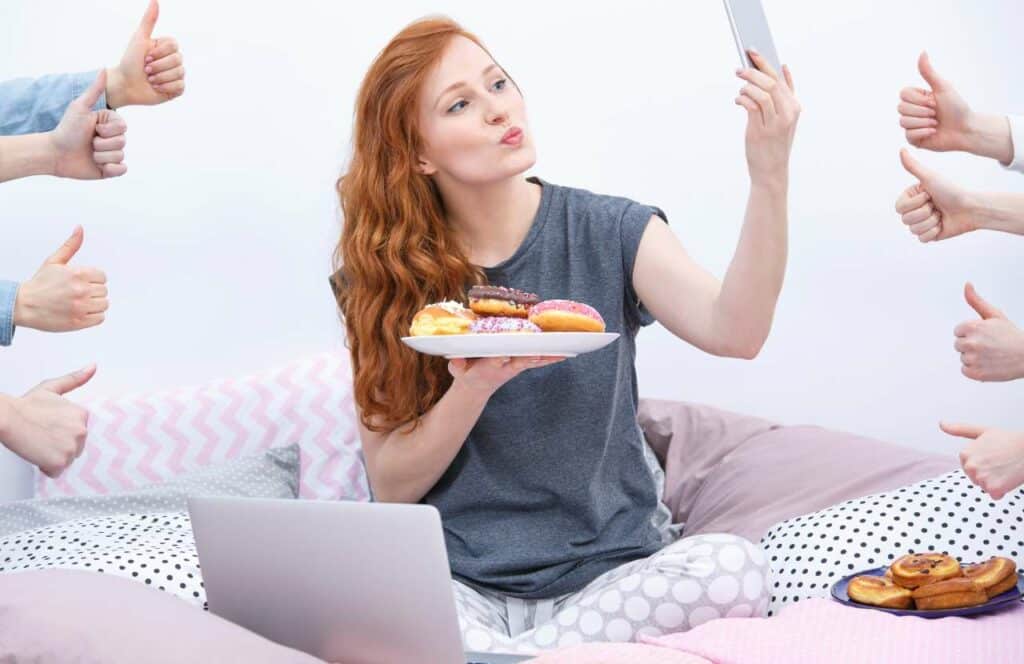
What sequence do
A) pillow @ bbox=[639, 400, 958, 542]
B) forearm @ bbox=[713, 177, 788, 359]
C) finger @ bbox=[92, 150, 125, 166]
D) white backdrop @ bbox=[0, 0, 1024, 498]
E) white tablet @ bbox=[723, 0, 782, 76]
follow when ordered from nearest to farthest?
white tablet @ bbox=[723, 0, 782, 76], forearm @ bbox=[713, 177, 788, 359], finger @ bbox=[92, 150, 125, 166], pillow @ bbox=[639, 400, 958, 542], white backdrop @ bbox=[0, 0, 1024, 498]

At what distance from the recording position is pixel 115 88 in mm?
2139

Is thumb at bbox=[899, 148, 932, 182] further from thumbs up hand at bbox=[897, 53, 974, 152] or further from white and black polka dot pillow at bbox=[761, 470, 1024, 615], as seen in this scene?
white and black polka dot pillow at bbox=[761, 470, 1024, 615]

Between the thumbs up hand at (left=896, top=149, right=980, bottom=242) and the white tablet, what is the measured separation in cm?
37

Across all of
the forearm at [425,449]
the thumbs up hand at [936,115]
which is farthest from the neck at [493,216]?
the thumbs up hand at [936,115]

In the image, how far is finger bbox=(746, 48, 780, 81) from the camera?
1.68 m

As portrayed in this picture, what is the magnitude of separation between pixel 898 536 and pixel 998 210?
0.53 metres

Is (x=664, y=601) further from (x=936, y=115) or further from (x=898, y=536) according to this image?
(x=936, y=115)

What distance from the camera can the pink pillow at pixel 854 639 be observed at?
160cm

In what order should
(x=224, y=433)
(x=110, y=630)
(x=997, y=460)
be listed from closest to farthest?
(x=110, y=630) < (x=997, y=460) < (x=224, y=433)

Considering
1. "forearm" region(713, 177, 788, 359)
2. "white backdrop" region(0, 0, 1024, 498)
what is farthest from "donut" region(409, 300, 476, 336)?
"white backdrop" region(0, 0, 1024, 498)

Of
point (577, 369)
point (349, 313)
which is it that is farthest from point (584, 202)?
point (349, 313)

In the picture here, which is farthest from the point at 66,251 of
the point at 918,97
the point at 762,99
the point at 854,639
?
the point at 918,97

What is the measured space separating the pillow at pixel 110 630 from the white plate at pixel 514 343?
44 cm

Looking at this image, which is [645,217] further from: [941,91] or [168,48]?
[168,48]
